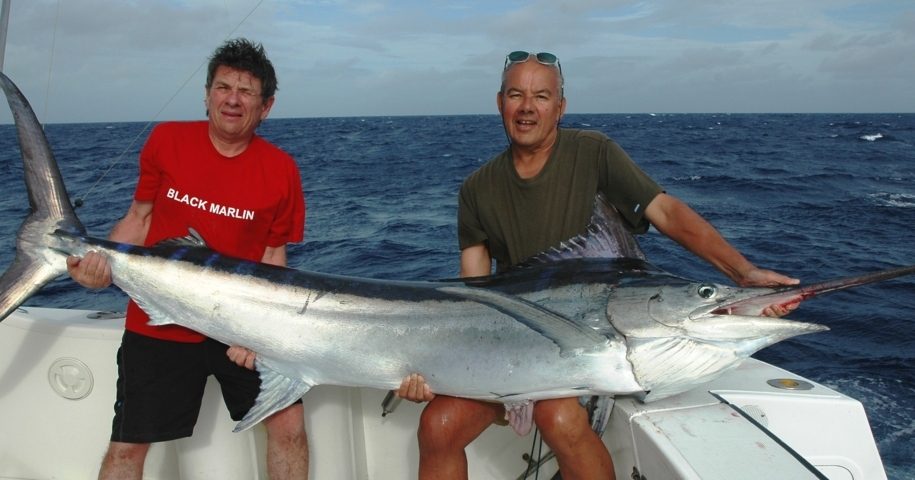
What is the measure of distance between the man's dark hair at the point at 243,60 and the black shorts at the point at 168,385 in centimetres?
102

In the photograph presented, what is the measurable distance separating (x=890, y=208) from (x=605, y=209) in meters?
12.8

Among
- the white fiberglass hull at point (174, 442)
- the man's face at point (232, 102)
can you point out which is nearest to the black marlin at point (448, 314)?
the white fiberglass hull at point (174, 442)

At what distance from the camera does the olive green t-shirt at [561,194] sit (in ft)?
8.80

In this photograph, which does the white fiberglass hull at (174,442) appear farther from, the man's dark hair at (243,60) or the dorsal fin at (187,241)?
the man's dark hair at (243,60)

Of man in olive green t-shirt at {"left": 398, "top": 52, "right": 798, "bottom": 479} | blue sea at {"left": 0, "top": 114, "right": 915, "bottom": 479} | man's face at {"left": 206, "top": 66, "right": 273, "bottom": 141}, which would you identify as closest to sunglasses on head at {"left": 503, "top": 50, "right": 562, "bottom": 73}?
man in olive green t-shirt at {"left": 398, "top": 52, "right": 798, "bottom": 479}

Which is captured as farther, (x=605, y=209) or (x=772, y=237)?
(x=772, y=237)

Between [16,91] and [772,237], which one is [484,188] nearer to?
[16,91]

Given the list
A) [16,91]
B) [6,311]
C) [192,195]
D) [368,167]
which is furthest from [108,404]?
[368,167]

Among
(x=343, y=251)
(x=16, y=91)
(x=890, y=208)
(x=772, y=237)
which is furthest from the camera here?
(x=890, y=208)

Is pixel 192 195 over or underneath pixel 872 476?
over

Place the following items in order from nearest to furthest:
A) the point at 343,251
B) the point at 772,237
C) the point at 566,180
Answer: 1. the point at 566,180
2. the point at 343,251
3. the point at 772,237

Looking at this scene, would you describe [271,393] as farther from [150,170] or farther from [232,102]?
[232,102]

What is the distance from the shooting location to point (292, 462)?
265cm

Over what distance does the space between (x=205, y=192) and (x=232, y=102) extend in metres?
0.36
